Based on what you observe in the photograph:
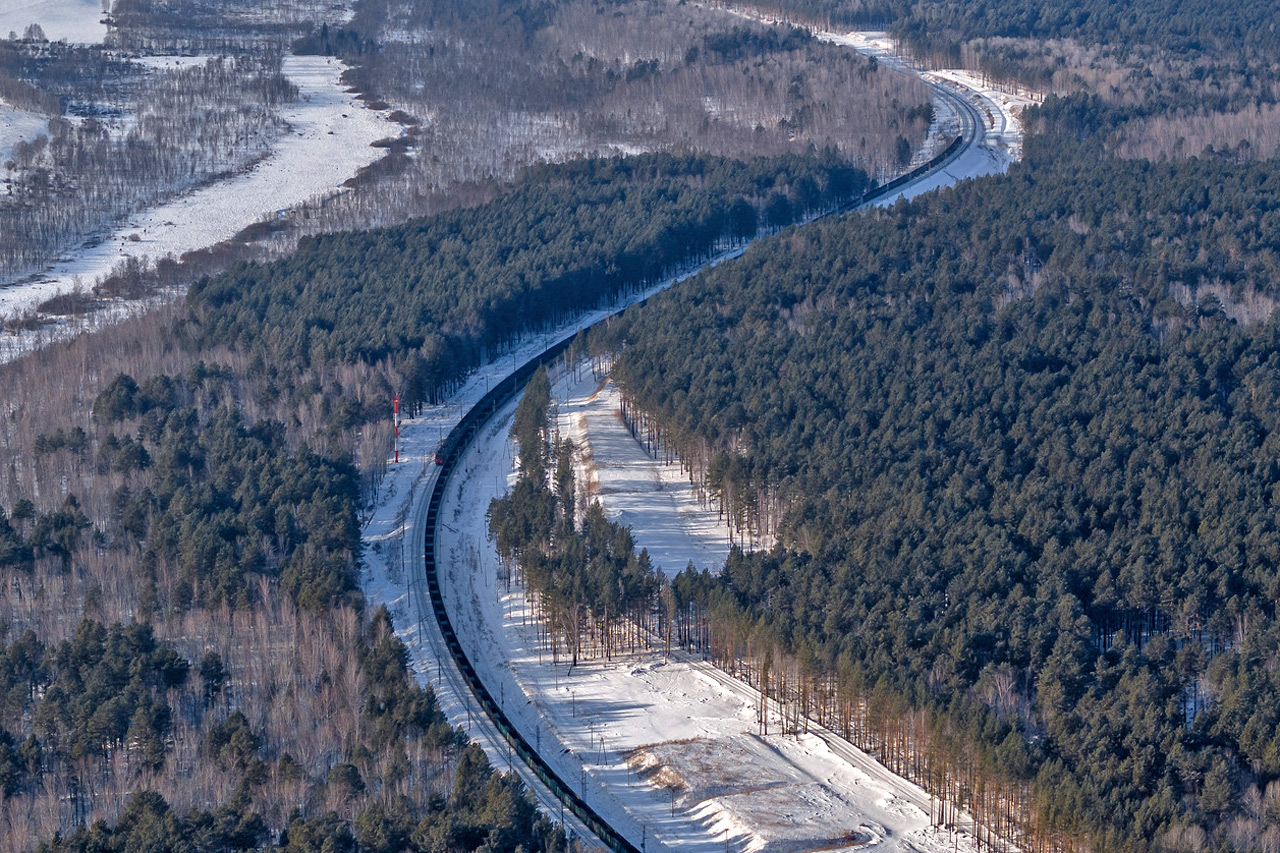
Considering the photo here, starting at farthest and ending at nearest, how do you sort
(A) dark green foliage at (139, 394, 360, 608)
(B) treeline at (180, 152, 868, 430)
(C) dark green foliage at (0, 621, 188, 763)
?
(B) treeline at (180, 152, 868, 430) < (A) dark green foliage at (139, 394, 360, 608) < (C) dark green foliage at (0, 621, 188, 763)

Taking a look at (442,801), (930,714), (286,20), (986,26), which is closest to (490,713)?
(442,801)

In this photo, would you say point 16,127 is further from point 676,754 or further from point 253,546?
point 676,754

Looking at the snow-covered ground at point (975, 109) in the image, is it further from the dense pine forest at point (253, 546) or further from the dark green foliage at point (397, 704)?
the dark green foliage at point (397, 704)

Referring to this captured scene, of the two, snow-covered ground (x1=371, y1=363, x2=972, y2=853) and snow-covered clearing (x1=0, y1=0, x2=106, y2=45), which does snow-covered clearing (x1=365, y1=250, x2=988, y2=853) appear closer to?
snow-covered ground (x1=371, y1=363, x2=972, y2=853)

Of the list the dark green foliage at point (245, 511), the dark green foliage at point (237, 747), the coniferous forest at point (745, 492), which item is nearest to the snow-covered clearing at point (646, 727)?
the coniferous forest at point (745, 492)

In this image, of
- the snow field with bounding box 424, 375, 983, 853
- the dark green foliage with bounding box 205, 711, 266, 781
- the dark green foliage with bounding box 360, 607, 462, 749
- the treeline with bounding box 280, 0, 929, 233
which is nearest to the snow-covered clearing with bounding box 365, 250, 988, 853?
the snow field with bounding box 424, 375, 983, 853

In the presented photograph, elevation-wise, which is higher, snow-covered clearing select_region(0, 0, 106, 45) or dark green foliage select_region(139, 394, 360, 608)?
snow-covered clearing select_region(0, 0, 106, 45)

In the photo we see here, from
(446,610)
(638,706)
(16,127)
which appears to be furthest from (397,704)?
(16,127)
